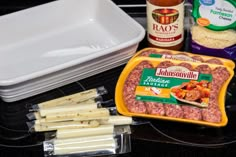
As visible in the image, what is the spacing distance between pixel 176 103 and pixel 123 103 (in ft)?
0.33

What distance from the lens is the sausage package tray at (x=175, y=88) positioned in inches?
33.0

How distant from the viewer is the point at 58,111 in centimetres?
85

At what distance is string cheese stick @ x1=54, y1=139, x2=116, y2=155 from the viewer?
80cm

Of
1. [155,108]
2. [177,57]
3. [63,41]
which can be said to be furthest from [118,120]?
[63,41]

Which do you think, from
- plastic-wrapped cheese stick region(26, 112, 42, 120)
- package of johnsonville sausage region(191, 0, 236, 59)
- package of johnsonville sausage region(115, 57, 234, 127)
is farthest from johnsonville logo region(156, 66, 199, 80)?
plastic-wrapped cheese stick region(26, 112, 42, 120)

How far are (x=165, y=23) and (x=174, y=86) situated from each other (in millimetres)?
140

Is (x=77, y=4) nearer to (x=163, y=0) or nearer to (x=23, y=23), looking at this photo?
(x=23, y=23)

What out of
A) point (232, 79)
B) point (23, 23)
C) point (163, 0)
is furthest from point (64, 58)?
point (232, 79)

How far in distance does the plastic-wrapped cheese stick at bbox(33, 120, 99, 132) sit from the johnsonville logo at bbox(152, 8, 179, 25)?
256 mm

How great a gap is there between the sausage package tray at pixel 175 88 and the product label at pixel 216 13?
0.23 ft

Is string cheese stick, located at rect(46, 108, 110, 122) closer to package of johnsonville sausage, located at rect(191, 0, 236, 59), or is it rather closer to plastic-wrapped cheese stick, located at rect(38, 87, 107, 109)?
plastic-wrapped cheese stick, located at rect(38, 87, 107, 109)

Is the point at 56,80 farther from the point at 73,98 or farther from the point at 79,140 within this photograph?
the point at 79,140

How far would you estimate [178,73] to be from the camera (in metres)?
0.92

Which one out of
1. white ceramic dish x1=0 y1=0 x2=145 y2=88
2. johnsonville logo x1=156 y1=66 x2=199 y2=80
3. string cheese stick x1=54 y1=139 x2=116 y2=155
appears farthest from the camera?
white ceramic dish x1=0 y1=0 x2=145 y2=88
